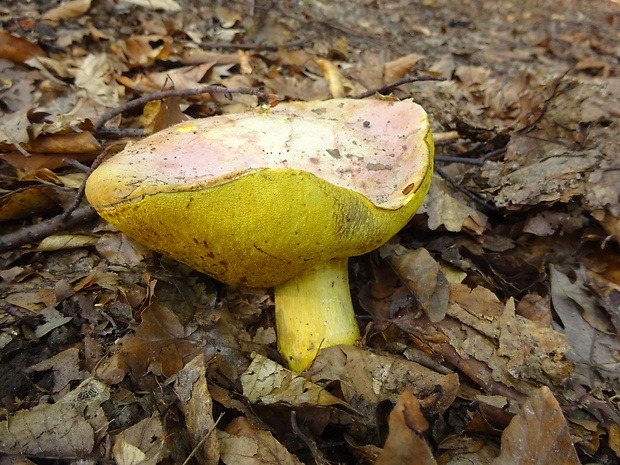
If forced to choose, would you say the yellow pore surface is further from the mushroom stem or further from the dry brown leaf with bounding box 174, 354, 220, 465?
the dry brown leaf with bounding box 174, 354, 220, 465

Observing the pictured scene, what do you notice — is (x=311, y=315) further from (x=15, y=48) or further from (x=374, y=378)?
(x=15, y=48)

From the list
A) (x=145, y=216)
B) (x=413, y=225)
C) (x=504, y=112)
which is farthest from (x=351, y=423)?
(x=504, y=112)

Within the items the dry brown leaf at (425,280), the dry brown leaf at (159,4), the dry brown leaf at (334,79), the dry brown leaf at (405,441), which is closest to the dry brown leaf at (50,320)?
the dry brown leaf at (405,441)

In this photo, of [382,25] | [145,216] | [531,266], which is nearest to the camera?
[145,216]

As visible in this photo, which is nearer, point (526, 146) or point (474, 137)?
point (526, 146)

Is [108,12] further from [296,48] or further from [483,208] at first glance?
[483,208]

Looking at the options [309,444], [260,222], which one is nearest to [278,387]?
[309,444]
